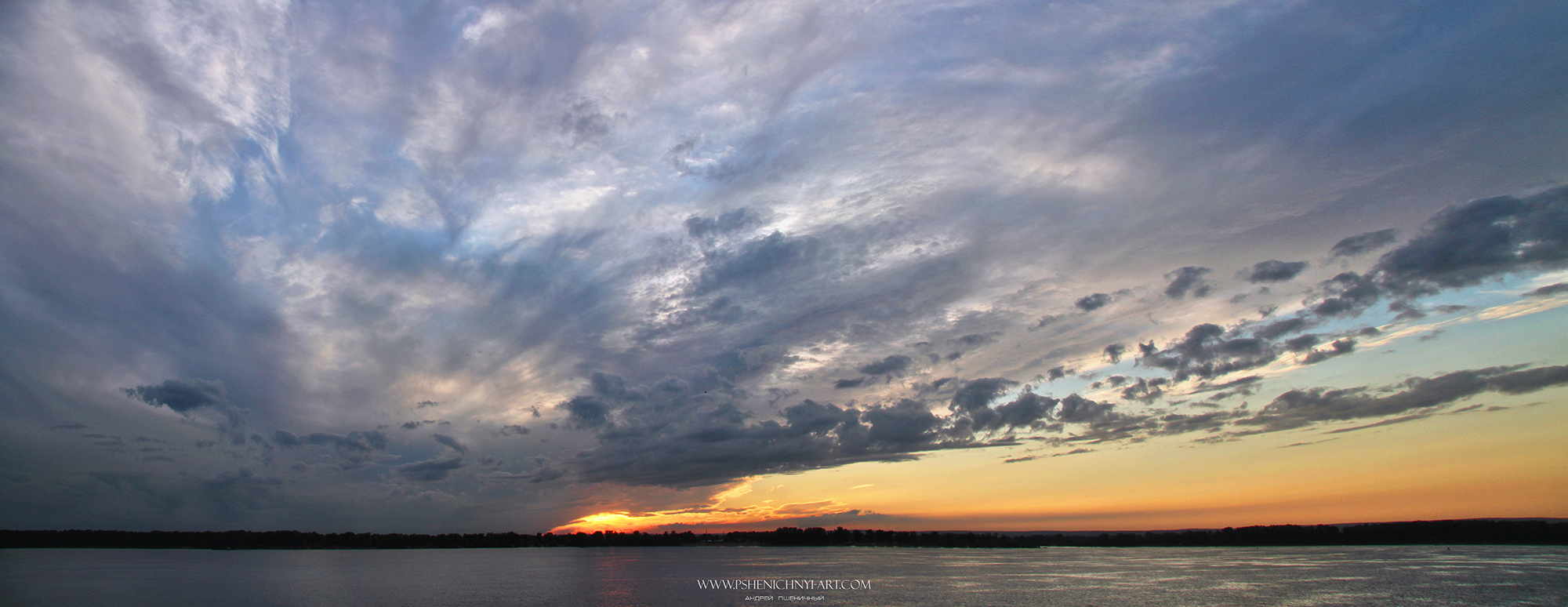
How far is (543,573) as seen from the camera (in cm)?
15575

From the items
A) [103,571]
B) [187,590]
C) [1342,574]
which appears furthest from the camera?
[103,571]

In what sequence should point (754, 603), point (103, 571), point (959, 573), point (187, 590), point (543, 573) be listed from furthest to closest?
1. point (543, 573)
2. point (103, 571)
3. point (959, 573)
4. point (187, 590)
5. point (754, 603)

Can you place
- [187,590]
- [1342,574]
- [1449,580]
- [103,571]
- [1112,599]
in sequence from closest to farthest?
[1112,599] → [187,590] → [1449,580] → [1342,574] → [103,571]

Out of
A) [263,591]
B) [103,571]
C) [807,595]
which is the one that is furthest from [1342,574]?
[103,571]

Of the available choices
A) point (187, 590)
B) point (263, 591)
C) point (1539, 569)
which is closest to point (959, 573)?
point (1539, 569)

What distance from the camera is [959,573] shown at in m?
134

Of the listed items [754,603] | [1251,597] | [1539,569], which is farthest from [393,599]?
[1539,569]

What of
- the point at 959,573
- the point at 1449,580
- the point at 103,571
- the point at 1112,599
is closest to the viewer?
the point at 1112,599

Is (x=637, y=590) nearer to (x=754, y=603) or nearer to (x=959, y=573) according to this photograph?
(x=754, y=603)

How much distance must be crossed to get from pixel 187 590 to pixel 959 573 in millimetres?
126807

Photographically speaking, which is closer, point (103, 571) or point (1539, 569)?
point (1539, 569)

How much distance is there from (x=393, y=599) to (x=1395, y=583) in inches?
5684

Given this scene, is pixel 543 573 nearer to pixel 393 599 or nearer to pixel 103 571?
pixel 393 599

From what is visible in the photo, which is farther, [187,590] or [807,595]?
[187,590]
